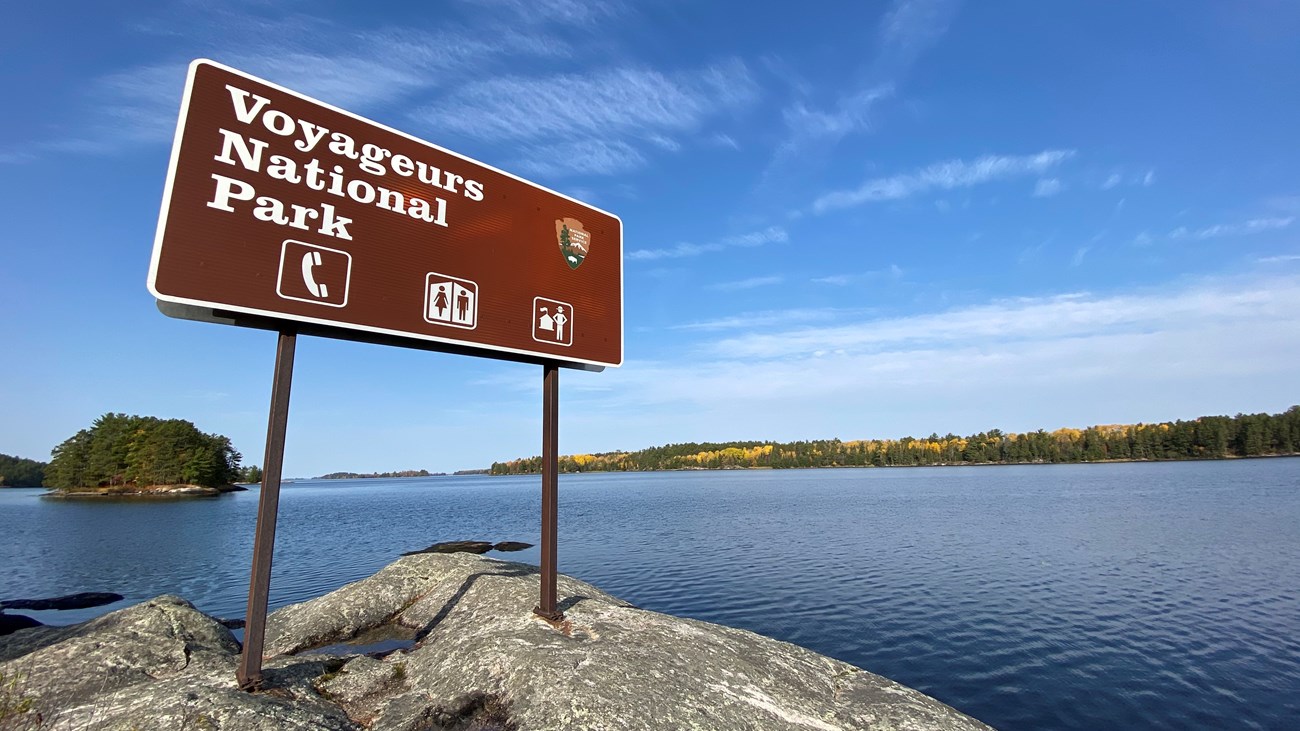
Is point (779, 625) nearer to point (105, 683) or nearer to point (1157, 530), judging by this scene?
point (105, 683)

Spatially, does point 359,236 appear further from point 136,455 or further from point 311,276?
point 136,455

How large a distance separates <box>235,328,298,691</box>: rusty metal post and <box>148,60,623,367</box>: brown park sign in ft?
2.13

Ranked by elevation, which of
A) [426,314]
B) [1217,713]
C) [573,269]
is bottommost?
[1217,713]

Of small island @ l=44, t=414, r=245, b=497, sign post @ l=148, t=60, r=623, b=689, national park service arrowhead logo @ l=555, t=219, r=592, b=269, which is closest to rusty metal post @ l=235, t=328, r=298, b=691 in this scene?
sign post @ l=148, t=60, r=623, b=689

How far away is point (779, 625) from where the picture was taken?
783 inches

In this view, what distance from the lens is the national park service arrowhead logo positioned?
11406 millimetres

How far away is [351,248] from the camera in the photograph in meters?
8.41

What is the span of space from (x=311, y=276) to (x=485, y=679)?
18.9 ft

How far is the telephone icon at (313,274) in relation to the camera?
7.70 metres

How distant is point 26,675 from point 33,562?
44.1 meters

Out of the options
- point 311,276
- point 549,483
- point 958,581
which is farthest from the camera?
point 958,581

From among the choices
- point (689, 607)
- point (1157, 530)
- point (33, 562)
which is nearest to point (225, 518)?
point (33, 562)

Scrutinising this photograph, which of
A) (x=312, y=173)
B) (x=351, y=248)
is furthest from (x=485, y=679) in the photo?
(x=312, y=173)

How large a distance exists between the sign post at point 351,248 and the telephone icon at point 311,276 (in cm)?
2
